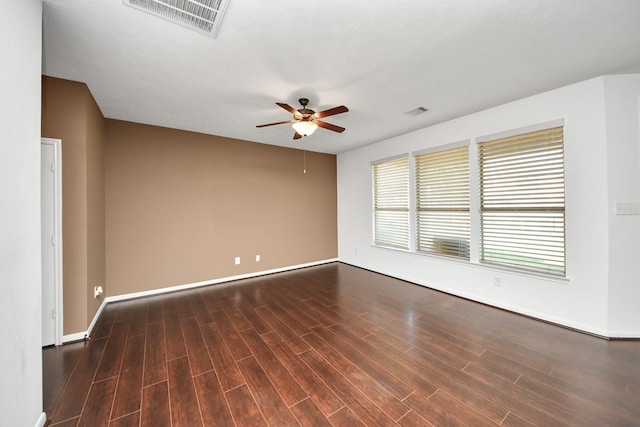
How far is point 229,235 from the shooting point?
437cm

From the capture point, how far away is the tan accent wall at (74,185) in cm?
238

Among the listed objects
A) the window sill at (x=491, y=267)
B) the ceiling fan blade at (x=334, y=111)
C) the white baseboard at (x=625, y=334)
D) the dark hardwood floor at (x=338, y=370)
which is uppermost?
the ceiling fan blade at (x=334, y=111)

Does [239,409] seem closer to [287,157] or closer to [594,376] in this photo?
[594,376]

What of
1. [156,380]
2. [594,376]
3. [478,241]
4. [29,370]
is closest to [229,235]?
[156,380]

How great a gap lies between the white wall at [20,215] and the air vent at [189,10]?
0.61m

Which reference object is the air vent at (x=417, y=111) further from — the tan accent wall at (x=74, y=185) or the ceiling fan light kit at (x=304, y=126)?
the tan accent wall at (x=74, y=185)

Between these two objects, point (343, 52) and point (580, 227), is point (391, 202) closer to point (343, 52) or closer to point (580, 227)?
point (580, 227)

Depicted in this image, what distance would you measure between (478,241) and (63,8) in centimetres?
468

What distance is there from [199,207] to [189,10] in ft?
9.94

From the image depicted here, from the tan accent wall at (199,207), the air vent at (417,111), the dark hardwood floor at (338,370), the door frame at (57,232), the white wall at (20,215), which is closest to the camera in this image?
the white wall at (20,215)

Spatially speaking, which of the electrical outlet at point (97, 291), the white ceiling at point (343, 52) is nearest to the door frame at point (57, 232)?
the electrical outlet at point (97, 291)

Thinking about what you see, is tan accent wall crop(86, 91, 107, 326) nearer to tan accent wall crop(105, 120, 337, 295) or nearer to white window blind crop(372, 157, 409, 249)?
tan accent wall crop(105, 120, 337, 295)

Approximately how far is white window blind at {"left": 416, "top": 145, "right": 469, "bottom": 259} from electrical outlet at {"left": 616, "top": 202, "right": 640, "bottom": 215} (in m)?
1.40

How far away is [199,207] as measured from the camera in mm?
4094
